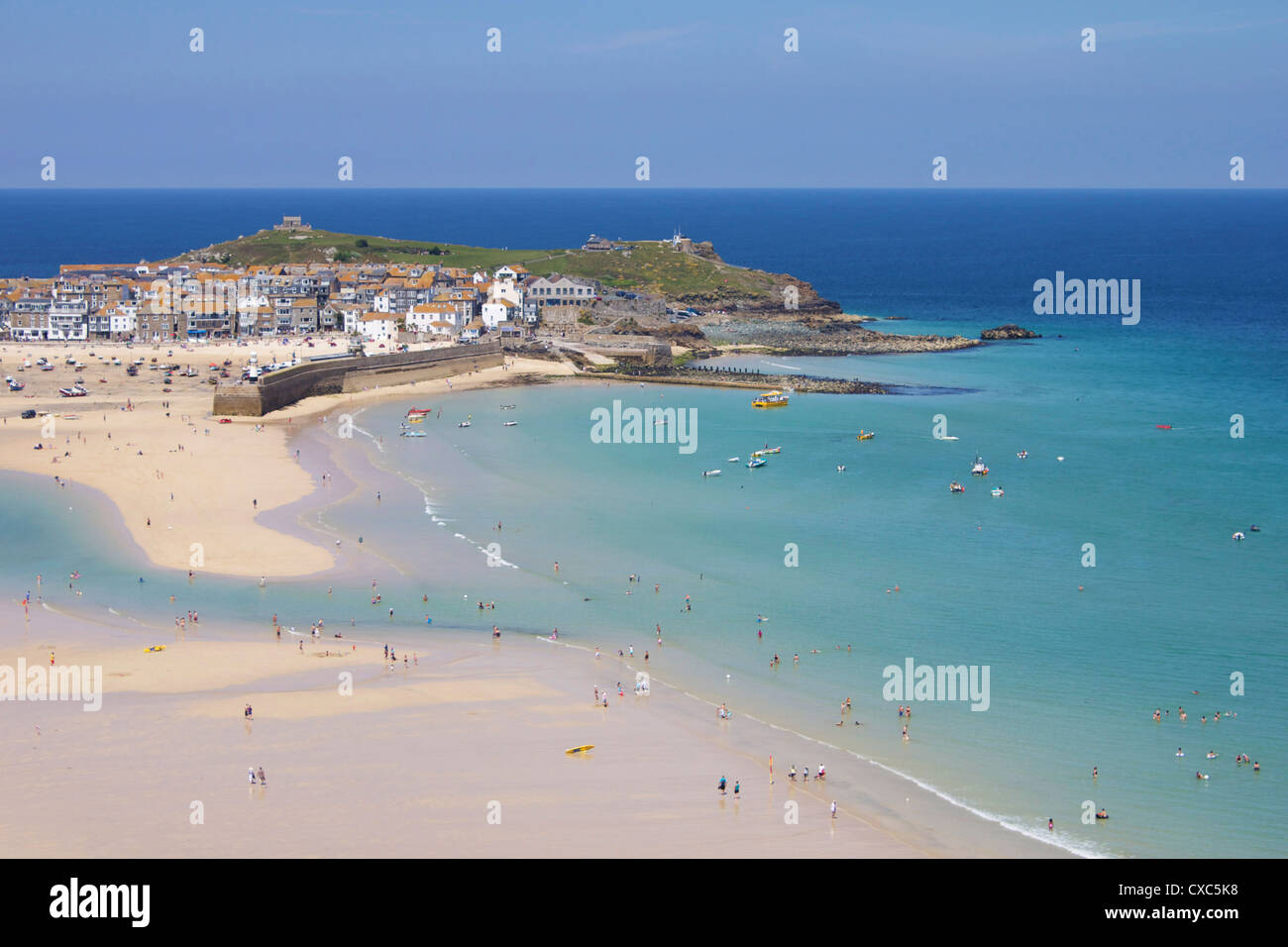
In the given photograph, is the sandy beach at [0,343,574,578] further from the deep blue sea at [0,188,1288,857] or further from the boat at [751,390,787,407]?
the boat at [751,390,787,407]

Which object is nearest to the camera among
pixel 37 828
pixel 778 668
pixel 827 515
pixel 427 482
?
pixel 37 828

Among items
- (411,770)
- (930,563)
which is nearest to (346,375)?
(930,563)

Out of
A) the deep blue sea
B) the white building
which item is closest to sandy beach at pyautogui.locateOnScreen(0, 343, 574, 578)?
the deep blue sea

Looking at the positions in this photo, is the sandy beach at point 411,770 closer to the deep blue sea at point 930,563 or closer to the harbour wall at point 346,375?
the deep blue sea at point 930,563

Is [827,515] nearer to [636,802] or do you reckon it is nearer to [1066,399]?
[636,802]

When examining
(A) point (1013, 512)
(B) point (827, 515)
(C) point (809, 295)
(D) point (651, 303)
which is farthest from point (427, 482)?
(C) point (809, 295)

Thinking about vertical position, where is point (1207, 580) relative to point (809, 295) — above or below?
below
